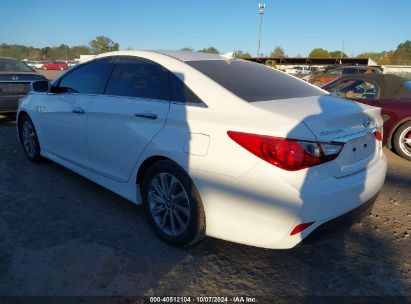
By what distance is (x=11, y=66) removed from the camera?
877cm

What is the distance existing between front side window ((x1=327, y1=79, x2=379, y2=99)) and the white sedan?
3072mm

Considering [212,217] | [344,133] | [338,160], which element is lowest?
[212,217]

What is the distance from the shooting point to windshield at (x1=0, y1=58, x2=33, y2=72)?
336 inches

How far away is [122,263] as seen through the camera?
291cm

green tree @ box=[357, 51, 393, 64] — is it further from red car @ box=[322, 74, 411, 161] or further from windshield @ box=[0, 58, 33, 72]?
windshield @ box=[0, 58, 33, 72]

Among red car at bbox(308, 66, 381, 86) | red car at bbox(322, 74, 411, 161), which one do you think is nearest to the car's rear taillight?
red car at bbox(322, 74, 411, 161)

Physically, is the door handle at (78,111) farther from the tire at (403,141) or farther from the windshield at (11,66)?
the windshield at (11,66)

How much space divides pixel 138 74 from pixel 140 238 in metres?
1.49

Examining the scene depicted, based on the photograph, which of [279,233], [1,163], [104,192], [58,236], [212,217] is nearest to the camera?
[279,233]

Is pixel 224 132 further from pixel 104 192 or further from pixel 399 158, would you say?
pixel 399 158

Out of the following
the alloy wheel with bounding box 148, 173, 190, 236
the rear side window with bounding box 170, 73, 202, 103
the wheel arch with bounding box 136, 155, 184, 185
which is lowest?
the alloy wheel with bounding box 148, 173, 190, 236

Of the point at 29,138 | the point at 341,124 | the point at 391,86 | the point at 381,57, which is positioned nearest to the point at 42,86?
the point at 29,138

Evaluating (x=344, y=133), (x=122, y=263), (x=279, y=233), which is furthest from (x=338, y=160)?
(x=122, y=263)

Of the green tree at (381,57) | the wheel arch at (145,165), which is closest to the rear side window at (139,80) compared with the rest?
the wheel arch at (145,165)
